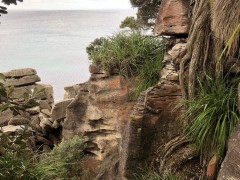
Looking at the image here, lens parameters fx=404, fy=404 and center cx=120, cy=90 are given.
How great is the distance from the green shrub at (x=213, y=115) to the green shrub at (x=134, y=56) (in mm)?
2424

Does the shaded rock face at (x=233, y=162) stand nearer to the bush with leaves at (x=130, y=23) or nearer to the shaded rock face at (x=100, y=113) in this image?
the shaded rock face at (x=100, y=113)

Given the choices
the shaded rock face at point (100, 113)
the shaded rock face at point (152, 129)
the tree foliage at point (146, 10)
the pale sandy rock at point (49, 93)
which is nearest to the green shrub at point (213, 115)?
the shaded rock face at point (152, 129)

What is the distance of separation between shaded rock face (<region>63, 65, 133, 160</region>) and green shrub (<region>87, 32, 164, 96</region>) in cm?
28

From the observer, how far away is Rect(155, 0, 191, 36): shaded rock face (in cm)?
625

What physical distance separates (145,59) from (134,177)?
2754 millimetres

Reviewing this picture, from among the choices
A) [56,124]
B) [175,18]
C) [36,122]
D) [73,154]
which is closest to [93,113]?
[73,154]

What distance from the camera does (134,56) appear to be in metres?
7.70

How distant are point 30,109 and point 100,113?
20.3 ft

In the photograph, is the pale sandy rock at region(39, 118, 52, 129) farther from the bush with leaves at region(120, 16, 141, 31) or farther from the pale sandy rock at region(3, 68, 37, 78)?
the bush with leaves at region(120, 16, 141, 31)

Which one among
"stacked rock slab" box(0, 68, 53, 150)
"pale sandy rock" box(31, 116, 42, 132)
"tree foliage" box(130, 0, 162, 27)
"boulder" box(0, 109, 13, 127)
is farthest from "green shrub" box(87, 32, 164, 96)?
"boulder" box(0, 109, 13, 127)

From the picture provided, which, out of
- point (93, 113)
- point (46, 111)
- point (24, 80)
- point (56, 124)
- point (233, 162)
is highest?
point (233, 162)

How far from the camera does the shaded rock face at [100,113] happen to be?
8062 mm

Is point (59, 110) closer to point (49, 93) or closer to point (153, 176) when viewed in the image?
point (49, 93)

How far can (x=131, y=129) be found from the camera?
562 cm
